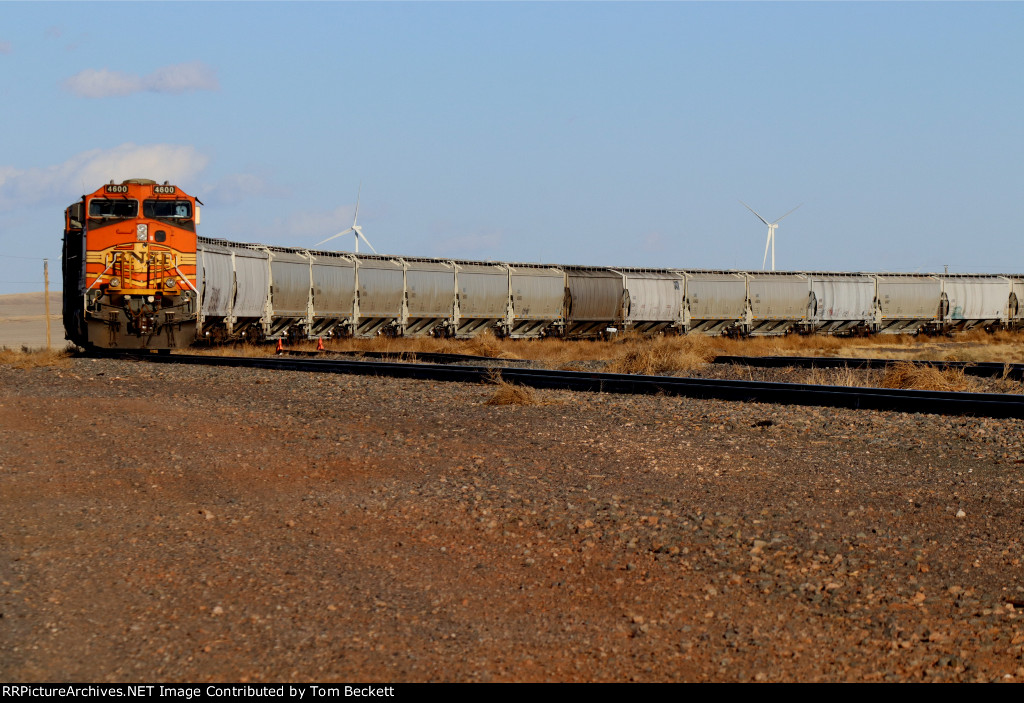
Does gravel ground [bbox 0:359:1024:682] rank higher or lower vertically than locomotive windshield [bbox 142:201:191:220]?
lower

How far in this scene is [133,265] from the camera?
75.7 feet

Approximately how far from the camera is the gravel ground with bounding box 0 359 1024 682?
4.41 meters

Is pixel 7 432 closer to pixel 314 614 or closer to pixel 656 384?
pixel 314 614

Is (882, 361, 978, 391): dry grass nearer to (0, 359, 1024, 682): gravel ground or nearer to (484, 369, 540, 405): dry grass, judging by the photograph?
(0, 359, 1024, 682): gravel ground

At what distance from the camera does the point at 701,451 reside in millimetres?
10047

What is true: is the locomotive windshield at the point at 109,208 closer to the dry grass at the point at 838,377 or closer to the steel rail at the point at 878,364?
the steel rail at the point at 878,364

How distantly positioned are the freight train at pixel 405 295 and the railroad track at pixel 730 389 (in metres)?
5.40

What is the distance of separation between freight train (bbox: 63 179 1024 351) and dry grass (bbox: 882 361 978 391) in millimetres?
16572

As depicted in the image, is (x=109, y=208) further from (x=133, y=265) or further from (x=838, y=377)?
(x=838, y=377)

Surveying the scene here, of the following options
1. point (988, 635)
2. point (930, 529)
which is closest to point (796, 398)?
point (930, 529)

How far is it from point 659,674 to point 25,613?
10.5 feet

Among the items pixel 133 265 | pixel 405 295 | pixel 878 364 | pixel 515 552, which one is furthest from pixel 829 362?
pixel 405 295

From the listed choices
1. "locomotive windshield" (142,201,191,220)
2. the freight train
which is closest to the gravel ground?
the freight train

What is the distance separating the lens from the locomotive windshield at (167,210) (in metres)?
23.6
